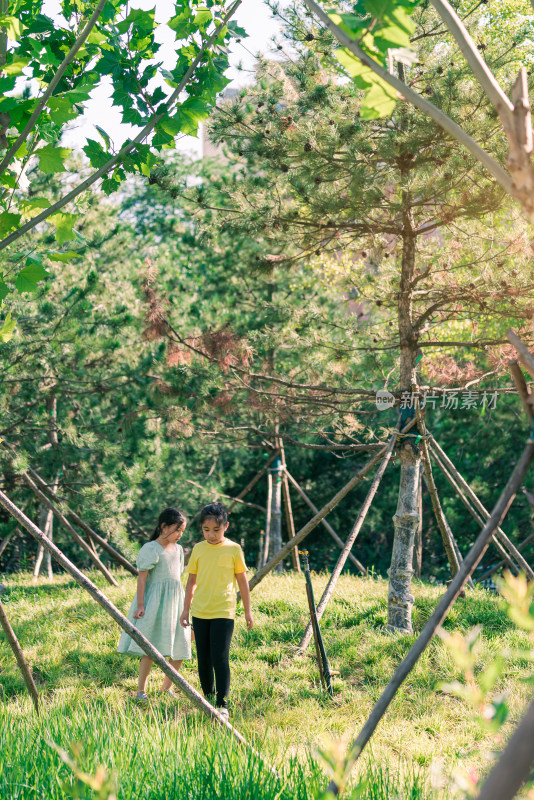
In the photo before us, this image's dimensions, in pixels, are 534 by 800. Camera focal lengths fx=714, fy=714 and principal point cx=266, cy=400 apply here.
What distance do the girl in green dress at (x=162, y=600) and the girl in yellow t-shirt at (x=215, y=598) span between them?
277 mm

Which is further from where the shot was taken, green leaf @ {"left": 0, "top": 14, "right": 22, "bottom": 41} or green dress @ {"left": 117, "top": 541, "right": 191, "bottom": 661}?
green dress @ {"left": 117, "top": 541, "right": 191, "bottom": 661}

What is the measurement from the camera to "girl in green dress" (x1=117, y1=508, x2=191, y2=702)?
14.1 feet

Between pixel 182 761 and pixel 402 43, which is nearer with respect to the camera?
pixel 402 43

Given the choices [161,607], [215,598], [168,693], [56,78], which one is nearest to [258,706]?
[168,693]

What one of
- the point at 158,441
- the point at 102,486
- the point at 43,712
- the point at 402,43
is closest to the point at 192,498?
the point at 158,441

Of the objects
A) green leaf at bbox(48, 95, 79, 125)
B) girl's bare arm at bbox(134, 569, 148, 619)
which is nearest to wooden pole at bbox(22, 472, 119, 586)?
girl's bare arm at bbox(134, 569, 148, 619)

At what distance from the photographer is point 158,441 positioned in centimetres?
920

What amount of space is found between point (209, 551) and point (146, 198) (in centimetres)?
1801

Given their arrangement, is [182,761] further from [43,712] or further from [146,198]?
[146,198]

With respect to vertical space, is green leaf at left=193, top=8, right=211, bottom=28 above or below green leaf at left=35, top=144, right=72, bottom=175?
above

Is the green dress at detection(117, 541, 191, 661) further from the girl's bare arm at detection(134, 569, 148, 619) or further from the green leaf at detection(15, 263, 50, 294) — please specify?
the green leaf at detection(15, 263, 50, 294)

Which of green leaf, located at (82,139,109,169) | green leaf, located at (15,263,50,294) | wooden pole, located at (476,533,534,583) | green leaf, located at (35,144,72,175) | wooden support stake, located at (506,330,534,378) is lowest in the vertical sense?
wooden pole, located at (476,533,534,583)

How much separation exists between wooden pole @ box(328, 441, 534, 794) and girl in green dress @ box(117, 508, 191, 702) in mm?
2599

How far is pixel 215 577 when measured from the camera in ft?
13.2
